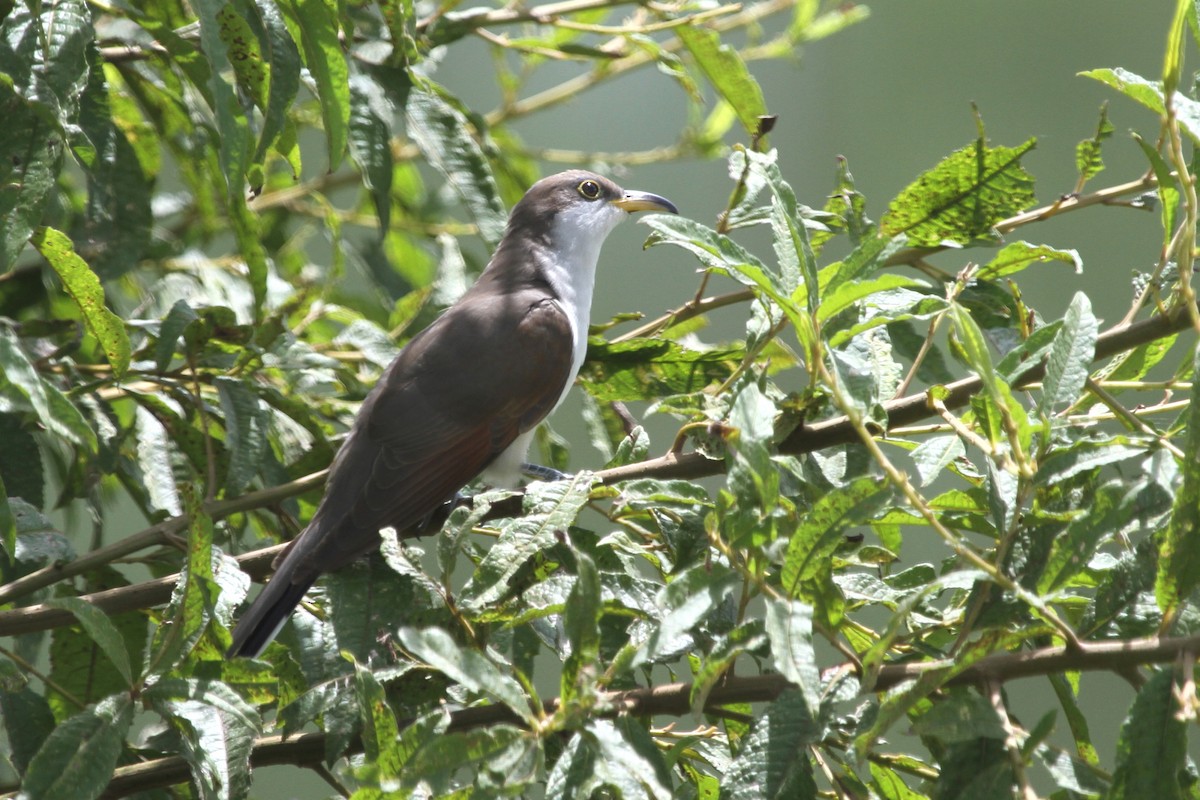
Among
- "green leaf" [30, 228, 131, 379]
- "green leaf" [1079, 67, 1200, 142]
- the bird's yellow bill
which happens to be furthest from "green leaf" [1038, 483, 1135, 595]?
the bird's yellow bill

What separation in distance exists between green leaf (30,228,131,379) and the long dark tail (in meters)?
0.50

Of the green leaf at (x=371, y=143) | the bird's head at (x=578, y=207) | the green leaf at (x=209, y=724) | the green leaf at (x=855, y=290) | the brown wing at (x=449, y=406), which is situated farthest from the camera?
the bird's head at (x=578, y=207)

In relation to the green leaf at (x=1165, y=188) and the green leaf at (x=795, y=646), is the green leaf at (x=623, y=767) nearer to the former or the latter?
the green leaf at (x=795, y=646)

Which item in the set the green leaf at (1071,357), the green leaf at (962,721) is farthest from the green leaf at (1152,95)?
the green leaf at (962,721)

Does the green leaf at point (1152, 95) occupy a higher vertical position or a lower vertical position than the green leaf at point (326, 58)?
higher

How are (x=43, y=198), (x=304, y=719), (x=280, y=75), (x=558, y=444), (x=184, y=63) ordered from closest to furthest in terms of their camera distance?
(x=304, y=719), (x=43, y=198), (x=280, y=75), (x=184, y=63), (x=558, y=444)

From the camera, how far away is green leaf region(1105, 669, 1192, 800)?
1.33 meters

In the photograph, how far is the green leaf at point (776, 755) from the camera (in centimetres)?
148

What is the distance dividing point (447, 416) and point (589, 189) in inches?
56.5

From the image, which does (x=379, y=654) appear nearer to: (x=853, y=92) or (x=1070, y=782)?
(x=1070, y=782)

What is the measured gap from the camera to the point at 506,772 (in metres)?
1.36

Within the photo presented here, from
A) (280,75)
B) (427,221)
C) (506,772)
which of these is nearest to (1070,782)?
(506,772)

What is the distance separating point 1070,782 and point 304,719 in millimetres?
1053

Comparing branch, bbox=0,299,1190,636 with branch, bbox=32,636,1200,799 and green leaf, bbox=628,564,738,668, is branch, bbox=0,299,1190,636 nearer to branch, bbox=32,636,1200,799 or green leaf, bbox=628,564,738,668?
branch, bbox=32,636,1200,799
